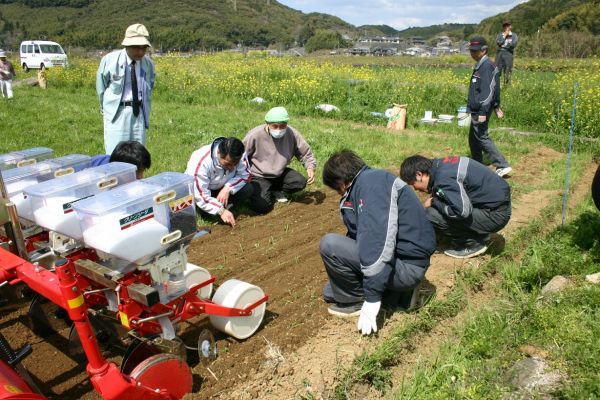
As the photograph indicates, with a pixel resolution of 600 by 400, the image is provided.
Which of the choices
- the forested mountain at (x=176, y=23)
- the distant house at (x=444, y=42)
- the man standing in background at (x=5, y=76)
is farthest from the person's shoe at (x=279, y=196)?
the distant house at (x=444, y=42)

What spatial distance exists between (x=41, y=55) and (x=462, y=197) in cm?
2602

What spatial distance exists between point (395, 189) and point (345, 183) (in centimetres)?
33

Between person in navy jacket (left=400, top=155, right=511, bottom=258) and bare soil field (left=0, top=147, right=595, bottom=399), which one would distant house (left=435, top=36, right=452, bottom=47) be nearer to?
person in navy jacket (left=400, top=155, right=511, bottom=258)

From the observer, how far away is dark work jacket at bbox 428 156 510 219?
4008 mm

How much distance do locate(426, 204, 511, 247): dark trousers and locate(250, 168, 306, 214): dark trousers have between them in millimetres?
1917

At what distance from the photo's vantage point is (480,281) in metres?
4.01

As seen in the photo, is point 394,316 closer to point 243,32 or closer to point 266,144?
point 266,144

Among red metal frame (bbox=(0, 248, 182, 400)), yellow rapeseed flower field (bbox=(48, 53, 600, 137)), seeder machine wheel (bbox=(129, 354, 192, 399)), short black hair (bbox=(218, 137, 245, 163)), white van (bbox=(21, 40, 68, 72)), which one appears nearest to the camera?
red metal frame (bbox=(0, 248, 182, 400))

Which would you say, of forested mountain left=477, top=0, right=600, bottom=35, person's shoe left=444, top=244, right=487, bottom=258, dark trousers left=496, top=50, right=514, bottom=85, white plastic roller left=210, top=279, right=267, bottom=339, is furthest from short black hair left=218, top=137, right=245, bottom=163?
forested mountain left=477, top=0, right=600, bottom=35

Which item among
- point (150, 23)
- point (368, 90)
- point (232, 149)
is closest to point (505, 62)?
point (368, 90)

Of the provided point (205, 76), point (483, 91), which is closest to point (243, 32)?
point (205, 76)

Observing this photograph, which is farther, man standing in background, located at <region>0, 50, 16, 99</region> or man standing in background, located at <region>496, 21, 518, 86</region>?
man standing in background, located at <region>0, 50, 16, 99</region>

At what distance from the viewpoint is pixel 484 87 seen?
22.4 feet

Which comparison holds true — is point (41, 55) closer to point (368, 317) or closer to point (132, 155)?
point (132, 155)
